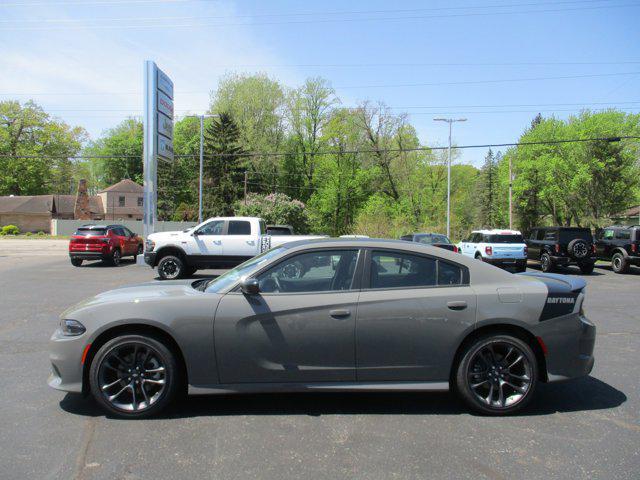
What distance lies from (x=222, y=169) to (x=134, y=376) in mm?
52472

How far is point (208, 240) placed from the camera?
15.1m

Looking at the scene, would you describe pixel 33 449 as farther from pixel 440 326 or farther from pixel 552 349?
pixel 552 349

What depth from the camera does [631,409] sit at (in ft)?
14.3

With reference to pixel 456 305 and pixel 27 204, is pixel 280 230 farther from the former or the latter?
pixel 27 204

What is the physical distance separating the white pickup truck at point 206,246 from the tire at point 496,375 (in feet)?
35.4

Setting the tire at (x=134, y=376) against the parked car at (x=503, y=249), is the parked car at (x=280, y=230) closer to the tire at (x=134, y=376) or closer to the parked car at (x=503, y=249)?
the parked car at (x=503, y=249)

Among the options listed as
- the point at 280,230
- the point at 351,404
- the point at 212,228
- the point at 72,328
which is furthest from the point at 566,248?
the point at 72,328

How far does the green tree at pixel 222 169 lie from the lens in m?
52.6

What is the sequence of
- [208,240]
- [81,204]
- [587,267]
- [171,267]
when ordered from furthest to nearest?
[81,204]
[587,267]
[208,240]
[171,267]

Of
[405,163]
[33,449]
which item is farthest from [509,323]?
[405,163]

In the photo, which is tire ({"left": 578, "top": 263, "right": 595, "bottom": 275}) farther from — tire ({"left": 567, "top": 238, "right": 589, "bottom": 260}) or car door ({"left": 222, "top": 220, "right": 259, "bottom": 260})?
car door ({"left": 222, "top": 220, "right": 259, "bottom": 260})

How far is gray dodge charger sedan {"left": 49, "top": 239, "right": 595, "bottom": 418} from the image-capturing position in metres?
4.03

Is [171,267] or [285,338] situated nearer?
[285,338]

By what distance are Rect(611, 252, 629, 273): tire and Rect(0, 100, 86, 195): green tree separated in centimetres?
7013
